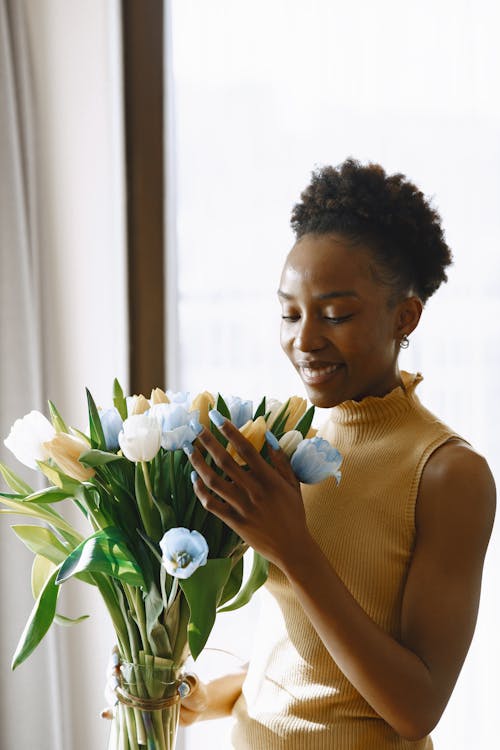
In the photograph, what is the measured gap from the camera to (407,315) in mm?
1123

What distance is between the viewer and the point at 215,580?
0.89 metres

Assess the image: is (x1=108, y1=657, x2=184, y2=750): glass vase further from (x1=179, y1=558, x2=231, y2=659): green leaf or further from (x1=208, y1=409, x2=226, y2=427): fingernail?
(x1=208, y1=409, x2=226, y2=427): fingernail

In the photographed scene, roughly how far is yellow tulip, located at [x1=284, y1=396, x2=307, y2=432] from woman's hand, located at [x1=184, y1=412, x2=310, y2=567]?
11 cm

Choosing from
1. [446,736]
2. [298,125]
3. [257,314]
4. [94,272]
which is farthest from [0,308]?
[446,736]

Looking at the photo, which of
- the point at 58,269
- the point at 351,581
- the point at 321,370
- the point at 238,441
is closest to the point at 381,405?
the point at 321,370

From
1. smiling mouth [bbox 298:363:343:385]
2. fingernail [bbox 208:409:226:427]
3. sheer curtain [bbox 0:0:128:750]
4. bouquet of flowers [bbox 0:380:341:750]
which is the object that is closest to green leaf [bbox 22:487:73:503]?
bouquet of flowers [bbox 0:380:341:750]

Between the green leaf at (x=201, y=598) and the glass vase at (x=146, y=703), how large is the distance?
71 millimetres

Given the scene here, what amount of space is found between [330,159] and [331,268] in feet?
3.41

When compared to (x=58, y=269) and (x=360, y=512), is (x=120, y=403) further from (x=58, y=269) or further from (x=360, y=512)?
(x=58, y=269)

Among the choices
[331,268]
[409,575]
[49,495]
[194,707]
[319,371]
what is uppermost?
[331,268]

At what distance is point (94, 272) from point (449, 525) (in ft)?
4.36

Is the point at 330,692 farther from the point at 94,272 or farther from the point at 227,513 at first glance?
the point at 94,272

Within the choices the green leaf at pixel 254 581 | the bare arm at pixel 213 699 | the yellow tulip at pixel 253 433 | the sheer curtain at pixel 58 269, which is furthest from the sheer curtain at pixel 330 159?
the yellow tulip at pixel 253 433

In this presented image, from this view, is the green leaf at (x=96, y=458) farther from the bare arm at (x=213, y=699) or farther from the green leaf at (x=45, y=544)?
the bare arm at (x=213, y=699)
